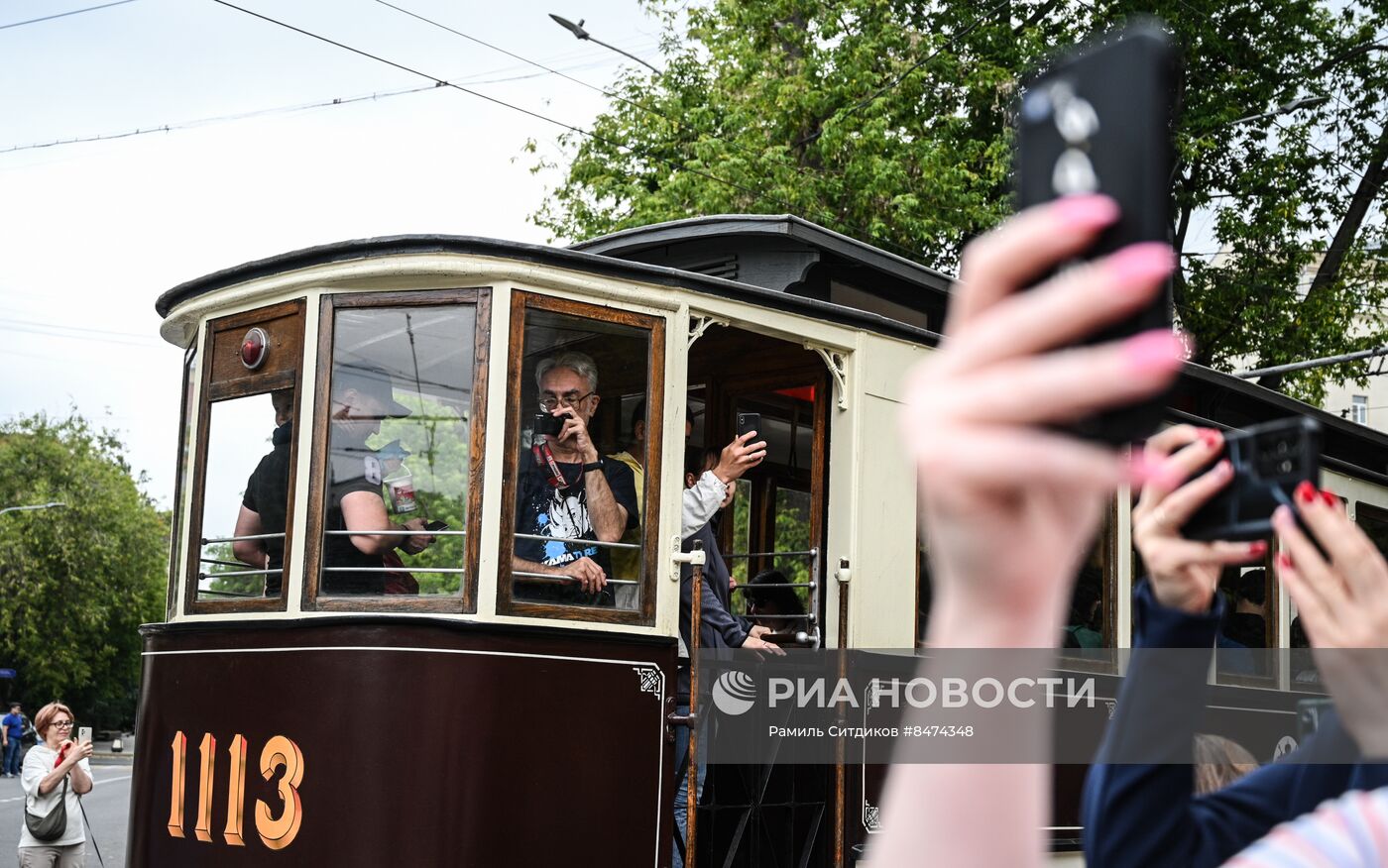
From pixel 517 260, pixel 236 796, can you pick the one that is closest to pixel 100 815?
pixel 236 796

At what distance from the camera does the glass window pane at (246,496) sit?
585cm

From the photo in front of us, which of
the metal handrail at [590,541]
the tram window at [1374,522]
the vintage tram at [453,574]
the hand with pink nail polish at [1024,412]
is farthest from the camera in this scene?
the tram window at [1374,522]

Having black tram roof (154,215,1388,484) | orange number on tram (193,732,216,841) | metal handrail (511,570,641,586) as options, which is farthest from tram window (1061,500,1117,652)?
orange number on tram (193,732,216,841)

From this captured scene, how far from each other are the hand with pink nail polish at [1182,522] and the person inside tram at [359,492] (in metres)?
4.52

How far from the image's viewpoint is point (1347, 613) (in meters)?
1.20

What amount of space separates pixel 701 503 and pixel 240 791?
7.02 ft

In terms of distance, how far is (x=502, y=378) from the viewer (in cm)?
556

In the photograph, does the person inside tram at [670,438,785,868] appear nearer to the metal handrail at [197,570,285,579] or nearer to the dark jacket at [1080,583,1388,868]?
the metal handrail at [197,570,285,579]

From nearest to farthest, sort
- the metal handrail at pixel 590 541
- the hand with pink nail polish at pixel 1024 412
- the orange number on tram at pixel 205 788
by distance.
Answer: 1. the hand with pink nail polish at pixel 1024 412
2. the metal handrail at pixel 590 541
3. the orange number on tram at pixel 205 788

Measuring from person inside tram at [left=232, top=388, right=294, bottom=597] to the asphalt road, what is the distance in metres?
3.28

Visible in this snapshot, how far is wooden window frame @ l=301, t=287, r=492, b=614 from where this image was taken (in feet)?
17.9

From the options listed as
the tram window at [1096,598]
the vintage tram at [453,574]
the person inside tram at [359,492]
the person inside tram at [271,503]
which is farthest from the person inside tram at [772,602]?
the person inside tram at [271,503]

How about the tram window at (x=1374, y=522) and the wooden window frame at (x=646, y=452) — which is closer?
the wooden window frame at (x=646, y=452)

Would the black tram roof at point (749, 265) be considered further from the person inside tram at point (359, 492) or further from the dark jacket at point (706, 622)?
the dark jacket at point (706, 622)
